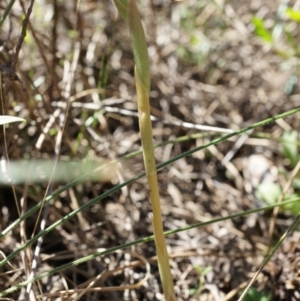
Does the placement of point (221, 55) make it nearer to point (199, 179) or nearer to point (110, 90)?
point (110, 90)

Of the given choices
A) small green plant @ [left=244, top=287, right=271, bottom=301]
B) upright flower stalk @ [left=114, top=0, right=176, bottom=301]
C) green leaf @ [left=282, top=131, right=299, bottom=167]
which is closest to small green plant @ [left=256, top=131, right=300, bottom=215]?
green leaf @ [left=282, top=131, right=299, bottom=167]

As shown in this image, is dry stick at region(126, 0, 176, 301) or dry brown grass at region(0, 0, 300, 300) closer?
dry stick at region(126, 0, 176, 301)

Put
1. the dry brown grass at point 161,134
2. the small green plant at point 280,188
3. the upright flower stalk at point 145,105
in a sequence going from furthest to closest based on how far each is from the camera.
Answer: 1. the small green plant at point 280,188
2. the dry brown grass at point 161,134
3. the upright flower stalk at point 145,105

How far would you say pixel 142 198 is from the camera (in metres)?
1.51

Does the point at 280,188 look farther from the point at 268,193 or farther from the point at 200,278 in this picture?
the point at 200,278

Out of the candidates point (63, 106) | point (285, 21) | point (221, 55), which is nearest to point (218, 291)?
point (63, 106)

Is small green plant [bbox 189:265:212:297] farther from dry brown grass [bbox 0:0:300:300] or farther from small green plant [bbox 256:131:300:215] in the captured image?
small green plant [bbox 256:131:300:215]

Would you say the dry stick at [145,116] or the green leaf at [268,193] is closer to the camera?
the dry stick at [145,116]

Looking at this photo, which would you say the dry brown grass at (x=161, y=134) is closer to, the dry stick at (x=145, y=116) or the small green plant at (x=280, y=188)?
the small green plant at (x=280, y=188)

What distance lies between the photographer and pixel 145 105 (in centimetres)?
73

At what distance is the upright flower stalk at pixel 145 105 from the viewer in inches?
27.1

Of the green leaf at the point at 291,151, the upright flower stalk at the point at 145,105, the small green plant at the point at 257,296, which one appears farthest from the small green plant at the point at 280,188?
the upright flower stalk at the point at 145,105

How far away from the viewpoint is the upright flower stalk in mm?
688

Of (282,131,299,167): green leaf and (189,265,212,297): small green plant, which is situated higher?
(282,131,299,167): green leaf
